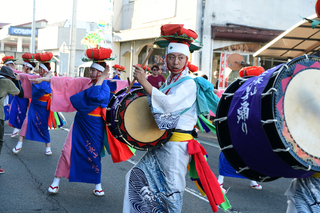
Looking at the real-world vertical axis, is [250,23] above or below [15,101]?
above

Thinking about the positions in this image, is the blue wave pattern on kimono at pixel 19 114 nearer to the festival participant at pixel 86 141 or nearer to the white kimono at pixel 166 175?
the festival participant at pixel 86 141

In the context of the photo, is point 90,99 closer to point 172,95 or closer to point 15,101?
point 172,95

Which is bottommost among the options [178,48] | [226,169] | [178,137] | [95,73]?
[226,169]

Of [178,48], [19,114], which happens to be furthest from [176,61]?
[19,114]

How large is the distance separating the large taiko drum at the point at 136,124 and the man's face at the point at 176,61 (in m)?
0.40

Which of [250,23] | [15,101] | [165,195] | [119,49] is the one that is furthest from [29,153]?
[119,49]

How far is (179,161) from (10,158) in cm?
466

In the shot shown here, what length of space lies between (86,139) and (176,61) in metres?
2.20

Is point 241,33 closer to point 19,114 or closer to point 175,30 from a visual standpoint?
point 19,114

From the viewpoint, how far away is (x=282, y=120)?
2238mm

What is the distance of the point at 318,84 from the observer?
2.42m

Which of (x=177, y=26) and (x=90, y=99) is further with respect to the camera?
(x=90, y=99)

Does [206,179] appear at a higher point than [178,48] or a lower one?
lower

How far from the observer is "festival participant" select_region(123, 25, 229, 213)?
305cm
